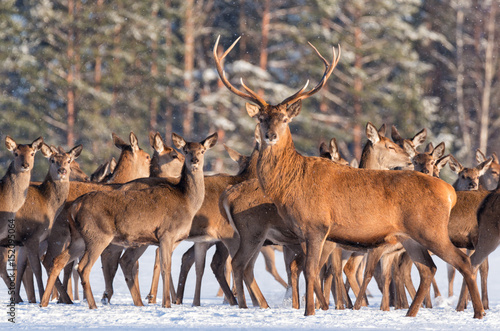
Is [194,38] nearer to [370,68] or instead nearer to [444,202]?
[370,68]

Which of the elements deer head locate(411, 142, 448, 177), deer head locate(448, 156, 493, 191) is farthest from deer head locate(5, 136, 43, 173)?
deer head locate(448, 156, 493, 191)

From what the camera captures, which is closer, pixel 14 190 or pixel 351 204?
pixel 351 204

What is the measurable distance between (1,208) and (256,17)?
2578 centimetres

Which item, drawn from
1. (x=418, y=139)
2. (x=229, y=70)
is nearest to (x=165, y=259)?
(x=418, y=139)

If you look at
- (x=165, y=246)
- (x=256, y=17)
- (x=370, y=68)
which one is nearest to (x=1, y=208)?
(x=165, y=246)

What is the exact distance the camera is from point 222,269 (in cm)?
1061

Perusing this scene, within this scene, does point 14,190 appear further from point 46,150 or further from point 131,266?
point 131,266

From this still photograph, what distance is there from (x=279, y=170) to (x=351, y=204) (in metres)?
0.75

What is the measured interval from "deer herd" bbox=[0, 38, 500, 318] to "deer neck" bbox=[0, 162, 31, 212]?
0.01 meters

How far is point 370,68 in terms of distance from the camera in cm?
3716

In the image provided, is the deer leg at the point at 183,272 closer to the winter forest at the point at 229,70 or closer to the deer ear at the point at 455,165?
the deer ear at the point at 455,165

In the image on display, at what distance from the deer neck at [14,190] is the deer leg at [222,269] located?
7.46ft

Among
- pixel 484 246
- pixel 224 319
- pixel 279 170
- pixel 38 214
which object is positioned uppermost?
pixel 279 170

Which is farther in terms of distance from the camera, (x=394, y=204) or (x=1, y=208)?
(x=1, y=208)
